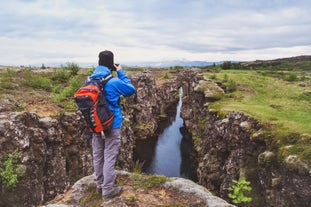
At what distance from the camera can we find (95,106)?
26.9ft

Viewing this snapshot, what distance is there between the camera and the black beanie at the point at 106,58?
29.1ft

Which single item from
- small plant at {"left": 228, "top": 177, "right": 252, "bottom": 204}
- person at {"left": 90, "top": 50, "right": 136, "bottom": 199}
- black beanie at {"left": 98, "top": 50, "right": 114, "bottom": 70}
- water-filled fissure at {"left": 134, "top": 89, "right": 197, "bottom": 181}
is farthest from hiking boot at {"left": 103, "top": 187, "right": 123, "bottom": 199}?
Answer: water-filled fissure at {"left": 134, "top": 89, "right": 197, "bottom": 181}

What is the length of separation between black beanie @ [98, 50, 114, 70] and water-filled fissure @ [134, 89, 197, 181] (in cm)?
2887

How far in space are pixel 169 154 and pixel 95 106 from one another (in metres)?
38.0

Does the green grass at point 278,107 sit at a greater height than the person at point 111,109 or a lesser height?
lesser

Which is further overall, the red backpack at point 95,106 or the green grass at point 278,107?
the green grass at point 278,107

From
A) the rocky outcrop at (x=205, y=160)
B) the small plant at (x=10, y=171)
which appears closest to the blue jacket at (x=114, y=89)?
the small plant at (x=10, y=171)

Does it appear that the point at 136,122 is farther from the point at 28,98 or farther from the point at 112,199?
the point at 112,199

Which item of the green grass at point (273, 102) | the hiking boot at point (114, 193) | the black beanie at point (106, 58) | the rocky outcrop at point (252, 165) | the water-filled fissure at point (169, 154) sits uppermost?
the black beanie at point (106, 58)

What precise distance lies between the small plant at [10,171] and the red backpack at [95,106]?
22.5 ft

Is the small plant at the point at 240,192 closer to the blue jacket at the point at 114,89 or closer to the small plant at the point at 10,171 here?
the blue jacket at the point at 114,89

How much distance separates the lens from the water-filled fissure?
3841 cm

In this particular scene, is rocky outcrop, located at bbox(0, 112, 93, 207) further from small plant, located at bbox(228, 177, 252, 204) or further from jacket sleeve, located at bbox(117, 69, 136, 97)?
small plant, located at bbox(228, 177, 252, 204)

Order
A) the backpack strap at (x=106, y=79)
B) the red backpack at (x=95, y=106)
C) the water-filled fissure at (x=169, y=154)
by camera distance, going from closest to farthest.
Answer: the red backpack at (x=95, y=106), the backpack strap at (x=106, y=79), the water-filled fissure at (x=169, y=154)
